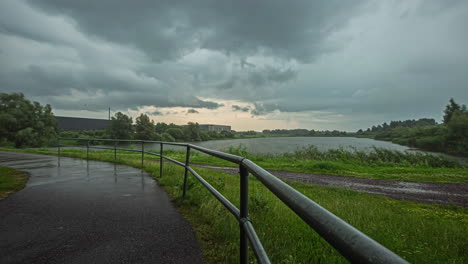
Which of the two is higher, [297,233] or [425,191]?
[297,233]

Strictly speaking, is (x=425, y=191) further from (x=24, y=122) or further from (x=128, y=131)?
(x=128, y=131)

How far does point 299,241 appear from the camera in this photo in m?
2.68

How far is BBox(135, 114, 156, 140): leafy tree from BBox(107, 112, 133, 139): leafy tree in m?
2.05

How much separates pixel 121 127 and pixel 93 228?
6904cm

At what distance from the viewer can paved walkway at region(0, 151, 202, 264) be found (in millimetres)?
2336

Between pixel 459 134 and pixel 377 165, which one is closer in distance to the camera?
pixel 377 165

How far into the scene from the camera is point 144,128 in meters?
65.6

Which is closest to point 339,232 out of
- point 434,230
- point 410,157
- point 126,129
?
point 434,230

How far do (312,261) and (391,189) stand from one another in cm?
812

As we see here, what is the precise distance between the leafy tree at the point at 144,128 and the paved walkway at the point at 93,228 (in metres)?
62.9

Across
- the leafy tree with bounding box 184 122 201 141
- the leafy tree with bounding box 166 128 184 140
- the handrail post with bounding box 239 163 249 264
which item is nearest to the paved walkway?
the handrail post with bounding box 239 163 249 264

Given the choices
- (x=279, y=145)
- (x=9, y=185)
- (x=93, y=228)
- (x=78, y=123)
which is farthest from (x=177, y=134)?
(x=93, y=228)

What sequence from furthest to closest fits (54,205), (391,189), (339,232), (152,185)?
(391,189) < (152,185) < (54,205) < (339,232)

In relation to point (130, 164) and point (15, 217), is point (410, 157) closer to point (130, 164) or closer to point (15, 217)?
point (130, 164)
